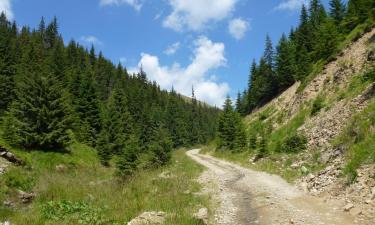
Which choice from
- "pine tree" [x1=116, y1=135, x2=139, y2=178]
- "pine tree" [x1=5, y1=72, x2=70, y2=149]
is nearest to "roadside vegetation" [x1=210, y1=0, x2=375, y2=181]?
"pine tree" [x1=116, y1=135, x2=139, y2=178]

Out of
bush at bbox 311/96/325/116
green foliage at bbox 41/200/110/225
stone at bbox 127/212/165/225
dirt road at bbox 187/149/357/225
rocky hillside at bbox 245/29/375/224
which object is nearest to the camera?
stone at bbox 127/212/165/225

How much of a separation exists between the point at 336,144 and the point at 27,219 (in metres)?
15.3

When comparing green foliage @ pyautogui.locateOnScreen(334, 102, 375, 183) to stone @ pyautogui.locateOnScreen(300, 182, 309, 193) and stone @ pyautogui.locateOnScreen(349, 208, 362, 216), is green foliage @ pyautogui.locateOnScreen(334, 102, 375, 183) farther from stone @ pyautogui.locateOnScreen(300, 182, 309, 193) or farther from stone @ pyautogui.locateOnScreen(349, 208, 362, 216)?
stone @ pyautogui.locateOnScreen(349, 208, 362, 216)

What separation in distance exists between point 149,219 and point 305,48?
5997cm

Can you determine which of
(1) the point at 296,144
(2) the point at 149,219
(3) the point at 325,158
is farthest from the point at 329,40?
(2) the point at 149,219

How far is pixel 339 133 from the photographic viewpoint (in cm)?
1975

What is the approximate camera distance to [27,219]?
9.88 m

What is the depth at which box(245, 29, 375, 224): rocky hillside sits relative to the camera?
12250 millimetres

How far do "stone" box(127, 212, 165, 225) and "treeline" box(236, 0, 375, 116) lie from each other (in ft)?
115

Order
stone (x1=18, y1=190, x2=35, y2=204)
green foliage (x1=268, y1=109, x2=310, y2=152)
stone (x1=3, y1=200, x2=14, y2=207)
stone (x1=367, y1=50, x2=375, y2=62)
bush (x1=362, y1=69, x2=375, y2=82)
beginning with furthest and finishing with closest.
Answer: green foliage (x1=268, y1=109, x2=310, y2=152), stone (x1=367, y1=50, x2=375, y2=62), bush (x1=362, y1=69, x2=375, y2=82), stone (x1=18, y1=190, x2=35, y2=204), stone (x1=3, y1=200, x2=14, y2=207)

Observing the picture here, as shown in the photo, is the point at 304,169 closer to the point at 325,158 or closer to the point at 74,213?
the point at 325,158

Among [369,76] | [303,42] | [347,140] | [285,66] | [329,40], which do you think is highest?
[303,42]

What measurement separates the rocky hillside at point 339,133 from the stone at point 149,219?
5.89 m

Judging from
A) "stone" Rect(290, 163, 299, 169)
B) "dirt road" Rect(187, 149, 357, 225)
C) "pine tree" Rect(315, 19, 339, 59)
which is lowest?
"dirt road" Rect(187, 149, 357, 225)
